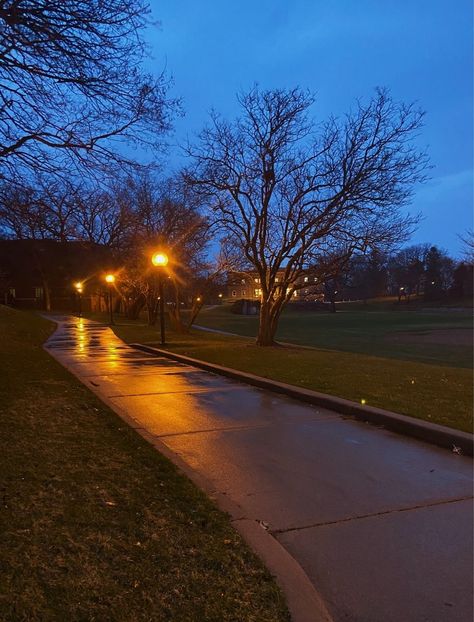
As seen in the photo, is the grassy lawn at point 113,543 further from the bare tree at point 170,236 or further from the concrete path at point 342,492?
the bare tree at point 170,236

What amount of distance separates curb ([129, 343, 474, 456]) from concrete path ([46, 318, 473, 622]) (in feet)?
0.56

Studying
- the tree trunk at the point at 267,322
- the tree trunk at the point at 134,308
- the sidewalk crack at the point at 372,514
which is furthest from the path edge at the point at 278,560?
the tree trunk at the point at 134,308

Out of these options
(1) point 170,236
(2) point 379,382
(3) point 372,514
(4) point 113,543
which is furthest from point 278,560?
(1) point 170,236

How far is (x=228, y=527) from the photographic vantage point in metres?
3.93

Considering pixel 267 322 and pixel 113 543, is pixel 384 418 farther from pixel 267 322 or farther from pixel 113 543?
pixel 267 322

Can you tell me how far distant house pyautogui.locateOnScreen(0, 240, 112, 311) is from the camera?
61.5 meters

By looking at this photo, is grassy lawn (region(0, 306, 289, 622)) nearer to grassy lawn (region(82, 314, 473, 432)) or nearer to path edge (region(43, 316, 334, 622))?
path edge (region(43, 316, 334, 622))

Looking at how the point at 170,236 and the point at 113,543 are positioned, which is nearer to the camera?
the point at 113,543

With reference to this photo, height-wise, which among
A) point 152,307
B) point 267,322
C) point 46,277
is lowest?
point 267,322

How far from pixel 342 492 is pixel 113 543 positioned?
223cm

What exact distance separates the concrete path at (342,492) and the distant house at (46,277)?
5075 cm

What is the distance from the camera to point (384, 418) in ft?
23.9

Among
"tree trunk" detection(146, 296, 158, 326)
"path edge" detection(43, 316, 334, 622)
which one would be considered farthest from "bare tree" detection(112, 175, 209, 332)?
"path edge" detection(43, 316, 334, 622)

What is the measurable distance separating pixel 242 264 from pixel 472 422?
1958cm
